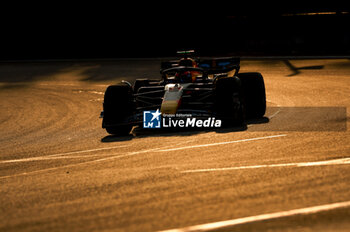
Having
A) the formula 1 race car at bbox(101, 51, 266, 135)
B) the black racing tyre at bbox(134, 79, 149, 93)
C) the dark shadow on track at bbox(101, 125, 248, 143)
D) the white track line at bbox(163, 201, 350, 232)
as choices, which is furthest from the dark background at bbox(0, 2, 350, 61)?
the white track line at bbox(163, 201, 350, 232)

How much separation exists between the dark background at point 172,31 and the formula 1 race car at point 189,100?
1641 cm

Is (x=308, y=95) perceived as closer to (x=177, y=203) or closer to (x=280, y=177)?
(x=280, y=177)

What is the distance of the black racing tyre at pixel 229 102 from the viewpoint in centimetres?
1005

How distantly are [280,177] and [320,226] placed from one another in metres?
1.55

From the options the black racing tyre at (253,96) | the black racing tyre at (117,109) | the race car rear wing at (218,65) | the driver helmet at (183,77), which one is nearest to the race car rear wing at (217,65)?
the race car rear wing at (218,65)

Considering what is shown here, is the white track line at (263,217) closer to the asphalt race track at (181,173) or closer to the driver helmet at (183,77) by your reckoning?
the asphalt race track at (181,173)

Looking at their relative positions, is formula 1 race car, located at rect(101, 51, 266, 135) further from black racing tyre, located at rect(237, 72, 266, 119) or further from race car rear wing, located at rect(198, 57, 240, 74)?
race car rear wing, located at rect(198, 57, 240, 74)

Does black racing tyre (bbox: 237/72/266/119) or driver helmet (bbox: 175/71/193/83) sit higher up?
driver helmet (bbox: 175/71/193/83)

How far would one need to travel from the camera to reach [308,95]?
46.6 ft

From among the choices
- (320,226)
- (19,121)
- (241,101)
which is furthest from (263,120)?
(320,226)

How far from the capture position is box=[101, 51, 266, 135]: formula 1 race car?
10.2 metres

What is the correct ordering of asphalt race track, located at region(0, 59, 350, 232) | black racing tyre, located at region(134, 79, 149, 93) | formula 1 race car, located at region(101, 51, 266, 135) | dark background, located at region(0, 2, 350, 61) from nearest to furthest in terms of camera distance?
asphalt race track, located at region(0, 59, 350, 232)
formula 1 race car, located at region(101, 51, 266, 135)
black racing tyre, located at region(134, 79, 149, 93)
dark background, located at region(0, 2, 350, 61)

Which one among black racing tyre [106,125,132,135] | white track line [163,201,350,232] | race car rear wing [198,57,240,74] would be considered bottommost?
black racing tyre [106,125,132,135]

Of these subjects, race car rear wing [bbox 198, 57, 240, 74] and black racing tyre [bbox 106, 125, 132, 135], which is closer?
black racing tyre [bbox 106, 125, 132, 135]
